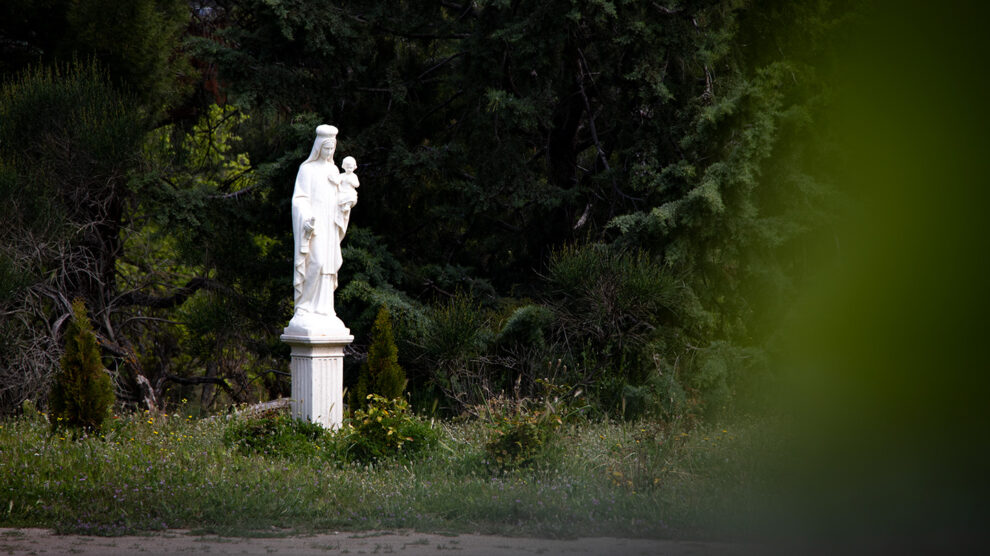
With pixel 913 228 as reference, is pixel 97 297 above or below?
below

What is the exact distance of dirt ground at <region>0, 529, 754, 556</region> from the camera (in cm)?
498

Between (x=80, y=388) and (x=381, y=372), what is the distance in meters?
3.13

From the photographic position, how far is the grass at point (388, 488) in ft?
18.8

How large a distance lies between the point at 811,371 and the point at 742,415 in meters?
7.21

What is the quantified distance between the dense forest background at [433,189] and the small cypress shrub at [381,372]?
61 cm

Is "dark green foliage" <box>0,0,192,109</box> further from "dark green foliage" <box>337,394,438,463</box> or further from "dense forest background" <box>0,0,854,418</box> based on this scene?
"dark green foliage" <box>337,394,438,463</box>

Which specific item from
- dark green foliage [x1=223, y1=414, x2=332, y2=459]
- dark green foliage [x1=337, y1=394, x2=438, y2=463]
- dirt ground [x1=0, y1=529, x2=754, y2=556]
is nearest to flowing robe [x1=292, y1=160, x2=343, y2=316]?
dark green foliage [x1=223, y1=414, x2=332, y2=459]

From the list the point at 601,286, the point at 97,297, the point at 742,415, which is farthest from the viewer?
the point at 97,297

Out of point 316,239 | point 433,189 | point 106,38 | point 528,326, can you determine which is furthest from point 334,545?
point 106,38

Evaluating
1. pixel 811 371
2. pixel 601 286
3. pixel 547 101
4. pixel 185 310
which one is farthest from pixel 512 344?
pixel 811 371

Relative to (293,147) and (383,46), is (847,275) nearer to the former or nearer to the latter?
(293,147)

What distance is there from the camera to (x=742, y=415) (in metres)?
7.82

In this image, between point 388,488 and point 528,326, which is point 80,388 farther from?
point 528,326

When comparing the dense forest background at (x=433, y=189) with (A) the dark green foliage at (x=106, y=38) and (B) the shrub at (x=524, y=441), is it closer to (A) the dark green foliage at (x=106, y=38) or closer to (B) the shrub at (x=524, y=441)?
(A) the dark green foliage at (x=106, y=38)
